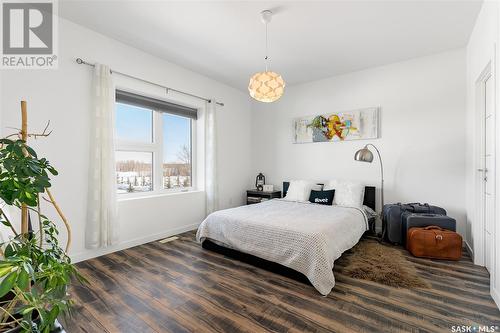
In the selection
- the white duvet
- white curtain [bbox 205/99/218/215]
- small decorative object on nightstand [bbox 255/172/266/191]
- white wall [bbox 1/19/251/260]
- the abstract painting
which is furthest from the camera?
small decorative object on nightstand [bbox 255/172/266/191]

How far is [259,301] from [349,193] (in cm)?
232

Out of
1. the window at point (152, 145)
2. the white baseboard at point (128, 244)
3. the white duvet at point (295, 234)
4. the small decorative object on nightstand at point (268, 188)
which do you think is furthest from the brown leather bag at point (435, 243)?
the window at point (152, 145)

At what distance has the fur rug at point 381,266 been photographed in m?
2.25

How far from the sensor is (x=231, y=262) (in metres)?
2.76

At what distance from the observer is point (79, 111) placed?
9.16 ft

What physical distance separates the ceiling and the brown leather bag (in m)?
2.40

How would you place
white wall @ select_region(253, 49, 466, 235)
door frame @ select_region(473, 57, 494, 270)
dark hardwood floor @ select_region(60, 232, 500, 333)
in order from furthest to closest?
white wall @ select_region(253, 49, 466, 235) → door frame @ select_region(473, 57, 494, 270) → dark hardwood floor @ select_region(60, 232, 500, 333)

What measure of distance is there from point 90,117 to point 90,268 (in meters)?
A: 1.75

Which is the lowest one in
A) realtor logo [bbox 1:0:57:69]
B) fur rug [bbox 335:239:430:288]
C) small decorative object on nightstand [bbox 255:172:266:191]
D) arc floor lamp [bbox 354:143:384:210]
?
fur rug [bbox 335:239:430:288]

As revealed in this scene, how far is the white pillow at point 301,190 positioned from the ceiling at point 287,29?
1.97m

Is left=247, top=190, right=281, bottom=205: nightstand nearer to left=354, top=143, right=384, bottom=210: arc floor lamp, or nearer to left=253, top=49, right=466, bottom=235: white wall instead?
left=253, top=49, right=466, bottom=235: white wall

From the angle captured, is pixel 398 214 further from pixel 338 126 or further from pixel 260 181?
pixel 260 181

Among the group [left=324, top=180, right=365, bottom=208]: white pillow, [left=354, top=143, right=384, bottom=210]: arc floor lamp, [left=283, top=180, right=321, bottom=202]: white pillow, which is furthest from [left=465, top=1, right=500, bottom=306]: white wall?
[left=283, top=180, right=321, bottom=202]: white pillow

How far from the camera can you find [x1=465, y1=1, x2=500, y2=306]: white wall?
192 centimetres
